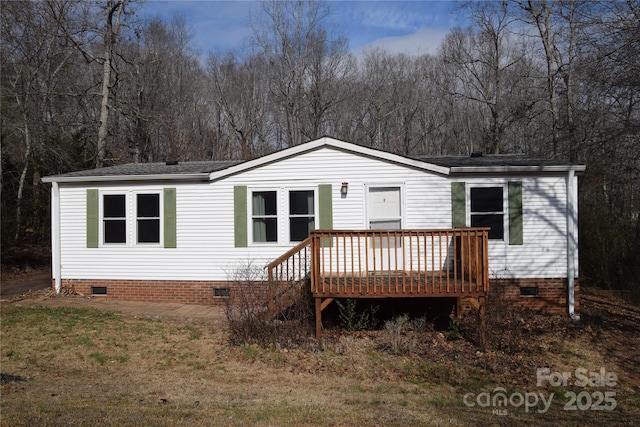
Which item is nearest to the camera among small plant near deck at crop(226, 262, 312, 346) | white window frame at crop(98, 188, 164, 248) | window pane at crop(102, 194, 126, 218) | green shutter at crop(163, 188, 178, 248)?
small plant near deck at crop(226, 262, 312, 346)

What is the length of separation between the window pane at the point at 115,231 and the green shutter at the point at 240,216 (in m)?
2.92

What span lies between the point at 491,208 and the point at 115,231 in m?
8.87

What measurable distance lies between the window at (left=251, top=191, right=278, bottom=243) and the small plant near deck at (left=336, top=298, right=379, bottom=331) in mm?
2656

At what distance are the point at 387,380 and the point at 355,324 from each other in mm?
2424

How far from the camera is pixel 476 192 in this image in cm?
1112

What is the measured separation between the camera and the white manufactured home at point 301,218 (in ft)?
35.7

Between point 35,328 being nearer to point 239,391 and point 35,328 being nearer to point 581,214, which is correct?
point 239,391

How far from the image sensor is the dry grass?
544cm

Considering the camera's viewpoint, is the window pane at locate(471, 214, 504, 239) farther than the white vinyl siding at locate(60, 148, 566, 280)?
Yes

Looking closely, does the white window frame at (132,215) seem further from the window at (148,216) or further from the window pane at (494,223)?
the window pane at (494,223)

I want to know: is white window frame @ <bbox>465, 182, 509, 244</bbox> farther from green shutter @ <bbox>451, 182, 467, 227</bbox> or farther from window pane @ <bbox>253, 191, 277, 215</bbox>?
window pane @ <bbox>253, 191, 277, 215</bbox>

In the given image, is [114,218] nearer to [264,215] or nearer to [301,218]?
[264,215]

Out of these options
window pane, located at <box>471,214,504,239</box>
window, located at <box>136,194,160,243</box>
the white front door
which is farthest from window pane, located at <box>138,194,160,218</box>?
window pane, located at <box>471,214,504,239</box>

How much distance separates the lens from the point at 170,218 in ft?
38.8
